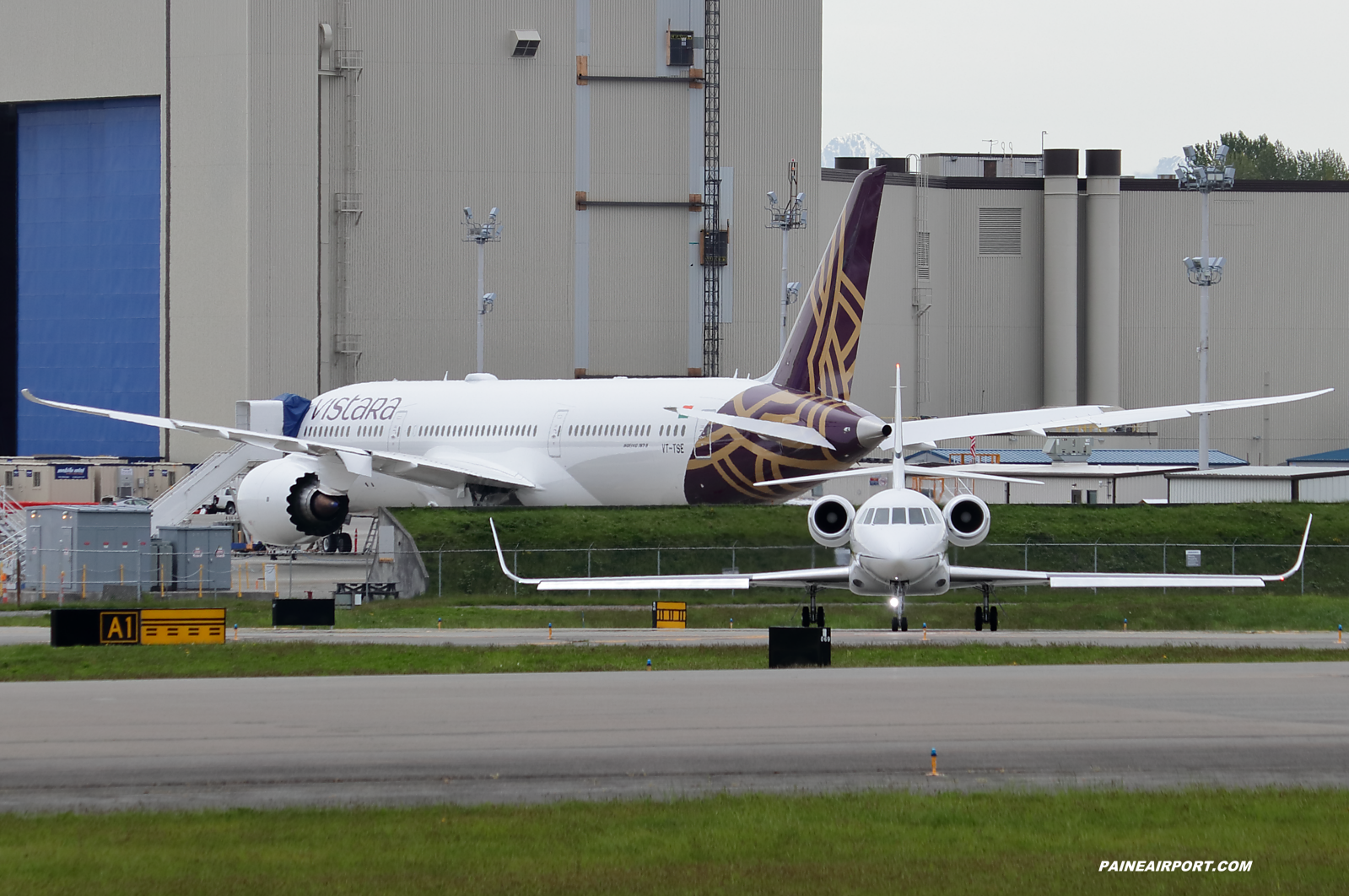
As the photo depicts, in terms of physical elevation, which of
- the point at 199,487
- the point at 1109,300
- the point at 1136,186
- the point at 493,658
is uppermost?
the point at 1136,186

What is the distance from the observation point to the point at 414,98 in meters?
74.6

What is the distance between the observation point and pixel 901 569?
28.5 metres

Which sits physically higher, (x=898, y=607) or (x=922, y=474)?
(x=922, y=474)

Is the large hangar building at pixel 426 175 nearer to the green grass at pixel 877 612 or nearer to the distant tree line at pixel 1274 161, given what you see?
the green grass at pixel 877 612

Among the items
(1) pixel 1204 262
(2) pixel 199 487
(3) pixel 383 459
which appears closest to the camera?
(3) pixel 383 459

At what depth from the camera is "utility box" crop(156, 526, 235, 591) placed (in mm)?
40750

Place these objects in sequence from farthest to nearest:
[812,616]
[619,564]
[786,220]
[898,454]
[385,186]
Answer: [385,186]
[786,220]
[619,564]
[898,454]
[812,616]

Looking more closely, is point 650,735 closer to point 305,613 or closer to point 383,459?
point 305,613

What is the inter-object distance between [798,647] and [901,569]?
6005 millimetres

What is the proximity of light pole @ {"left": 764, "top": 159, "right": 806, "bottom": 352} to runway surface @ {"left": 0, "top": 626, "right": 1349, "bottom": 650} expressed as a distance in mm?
32966

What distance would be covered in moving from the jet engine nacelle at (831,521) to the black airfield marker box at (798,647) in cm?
742

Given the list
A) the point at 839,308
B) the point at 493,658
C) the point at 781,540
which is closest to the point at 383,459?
the point at 781,540

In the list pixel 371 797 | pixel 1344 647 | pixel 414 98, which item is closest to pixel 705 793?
pixel 371 797

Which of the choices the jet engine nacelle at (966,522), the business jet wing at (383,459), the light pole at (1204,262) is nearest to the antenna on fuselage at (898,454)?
the jet engine nacelle at (966,522)
